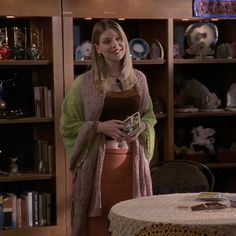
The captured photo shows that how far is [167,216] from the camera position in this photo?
7.82 feet

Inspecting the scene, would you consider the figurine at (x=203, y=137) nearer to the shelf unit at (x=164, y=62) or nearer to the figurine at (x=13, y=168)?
the shelf unit at (x=164, y=62)

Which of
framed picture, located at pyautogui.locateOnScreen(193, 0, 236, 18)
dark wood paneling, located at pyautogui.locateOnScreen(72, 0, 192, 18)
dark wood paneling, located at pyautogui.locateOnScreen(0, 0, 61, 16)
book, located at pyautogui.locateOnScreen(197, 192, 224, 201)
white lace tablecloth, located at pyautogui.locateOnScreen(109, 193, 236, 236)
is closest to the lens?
white lace tablecloth, located at pyautogui.locateOnScreen(109, 193, 236, 236)

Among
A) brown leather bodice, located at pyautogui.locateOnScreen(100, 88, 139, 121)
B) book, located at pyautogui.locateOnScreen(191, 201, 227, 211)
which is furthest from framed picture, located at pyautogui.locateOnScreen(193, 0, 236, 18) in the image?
book, located at pyautogui.locateOnScreen(191, 201, 227, 211)

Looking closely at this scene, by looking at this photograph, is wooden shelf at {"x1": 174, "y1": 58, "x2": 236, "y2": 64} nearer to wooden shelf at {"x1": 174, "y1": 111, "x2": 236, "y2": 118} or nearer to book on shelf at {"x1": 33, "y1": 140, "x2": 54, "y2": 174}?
wooden shelf at {"x1": 174, "y1": 111, "x2": 236, "y2": 118}

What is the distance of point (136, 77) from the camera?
320cm

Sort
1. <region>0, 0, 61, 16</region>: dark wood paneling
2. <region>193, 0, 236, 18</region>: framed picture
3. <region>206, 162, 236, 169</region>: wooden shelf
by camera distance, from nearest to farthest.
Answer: <region>0, 0, 61, 16</region>: dark wood paneling
<region>193, 0, 236, 18</region>: framed picture
<region>206, 162, 236, 169</region>: wooden shelf

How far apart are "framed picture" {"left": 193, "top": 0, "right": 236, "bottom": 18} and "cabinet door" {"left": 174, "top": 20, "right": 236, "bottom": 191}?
0.14 metres

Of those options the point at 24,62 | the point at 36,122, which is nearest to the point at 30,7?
the point at 24,62

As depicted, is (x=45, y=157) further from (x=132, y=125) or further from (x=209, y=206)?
(x=209, y=206)

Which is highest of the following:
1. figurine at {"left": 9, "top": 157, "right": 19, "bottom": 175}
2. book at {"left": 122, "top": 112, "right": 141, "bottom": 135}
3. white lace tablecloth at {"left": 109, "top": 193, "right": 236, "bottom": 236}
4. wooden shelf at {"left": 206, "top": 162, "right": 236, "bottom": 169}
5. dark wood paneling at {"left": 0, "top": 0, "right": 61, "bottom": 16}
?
dark wood paneling at {"left": 0, "top": 0, "right": 61, "bottom": 16}

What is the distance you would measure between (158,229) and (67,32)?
2.17 meters

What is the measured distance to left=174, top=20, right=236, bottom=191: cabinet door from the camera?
4422mm

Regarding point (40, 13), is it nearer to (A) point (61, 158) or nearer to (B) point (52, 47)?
(B) point (52, 47)

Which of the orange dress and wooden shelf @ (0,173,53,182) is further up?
the orange dress
